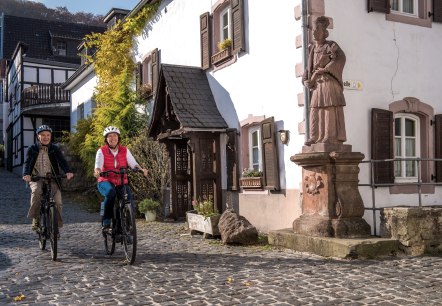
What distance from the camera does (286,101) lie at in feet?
32.7

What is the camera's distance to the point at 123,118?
15844 mm

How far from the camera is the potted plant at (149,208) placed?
1338cm

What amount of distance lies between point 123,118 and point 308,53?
312 inches

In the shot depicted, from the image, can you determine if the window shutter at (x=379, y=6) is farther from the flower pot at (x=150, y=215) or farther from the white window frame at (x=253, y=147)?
the flower pot at (x=150, y=215)

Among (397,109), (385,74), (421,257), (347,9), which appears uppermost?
(347,9)

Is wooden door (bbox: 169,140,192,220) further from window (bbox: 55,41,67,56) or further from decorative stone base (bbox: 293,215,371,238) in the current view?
window (bbox: 55,41,67,56)

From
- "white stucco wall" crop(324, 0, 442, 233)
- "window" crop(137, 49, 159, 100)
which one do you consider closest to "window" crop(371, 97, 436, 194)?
"white stucco wall" crop(324, 0, 442, 233)

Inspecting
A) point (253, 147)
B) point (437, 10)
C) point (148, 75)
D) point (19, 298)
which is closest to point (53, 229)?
point (19, 298)

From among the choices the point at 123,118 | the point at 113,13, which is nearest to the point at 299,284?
the point at 123,118

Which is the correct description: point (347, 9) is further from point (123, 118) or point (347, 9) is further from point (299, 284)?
point (123, 118)

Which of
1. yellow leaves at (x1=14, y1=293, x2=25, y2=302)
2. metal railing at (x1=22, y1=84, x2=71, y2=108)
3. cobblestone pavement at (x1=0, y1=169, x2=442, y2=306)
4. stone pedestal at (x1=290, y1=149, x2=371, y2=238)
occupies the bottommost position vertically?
cobblestone pavement at (x1=0, y1=169, x2=442, y2=306)

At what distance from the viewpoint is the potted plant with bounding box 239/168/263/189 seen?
10.8 metres

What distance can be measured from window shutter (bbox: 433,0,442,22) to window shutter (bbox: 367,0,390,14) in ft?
4.44

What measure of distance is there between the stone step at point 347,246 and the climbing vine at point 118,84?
27.2ft
